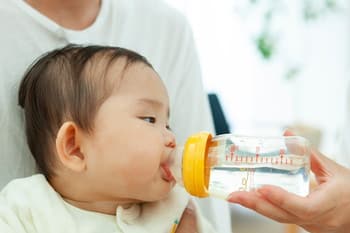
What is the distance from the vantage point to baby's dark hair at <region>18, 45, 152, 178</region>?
112cm

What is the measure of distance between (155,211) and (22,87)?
382 mm

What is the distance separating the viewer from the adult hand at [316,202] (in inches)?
38.0

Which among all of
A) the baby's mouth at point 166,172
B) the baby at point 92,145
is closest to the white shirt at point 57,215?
the baby at point 92,145

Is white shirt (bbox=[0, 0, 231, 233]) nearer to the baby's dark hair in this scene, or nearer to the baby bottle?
the baby's dark hair

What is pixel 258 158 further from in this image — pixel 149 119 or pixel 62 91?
pixel 62 91

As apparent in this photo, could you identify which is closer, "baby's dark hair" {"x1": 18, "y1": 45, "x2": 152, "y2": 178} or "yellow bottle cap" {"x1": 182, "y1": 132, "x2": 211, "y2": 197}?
"yellow bottle cap" {"x1": 182, "y1": 132, "x2": 211, "y2": 197}

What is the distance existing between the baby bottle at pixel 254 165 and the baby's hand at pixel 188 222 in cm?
21

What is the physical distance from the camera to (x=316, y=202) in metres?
1.01

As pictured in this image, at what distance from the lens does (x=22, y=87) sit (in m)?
1.21

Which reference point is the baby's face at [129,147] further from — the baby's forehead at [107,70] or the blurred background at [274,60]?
the blurred background at [274,60]

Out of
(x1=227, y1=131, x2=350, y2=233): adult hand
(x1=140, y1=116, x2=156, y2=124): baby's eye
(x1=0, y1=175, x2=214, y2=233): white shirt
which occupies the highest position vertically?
(x1=140, y1=116, x2=156, y2=124): baby's eye

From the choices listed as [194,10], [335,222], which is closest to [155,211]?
[335,222]

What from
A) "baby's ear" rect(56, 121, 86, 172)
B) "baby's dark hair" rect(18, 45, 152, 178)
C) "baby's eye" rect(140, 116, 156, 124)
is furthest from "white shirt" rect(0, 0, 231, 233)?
"baby's eye" rect(140, 116, 156, 124)

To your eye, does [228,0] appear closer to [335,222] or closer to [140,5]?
[140,5]
